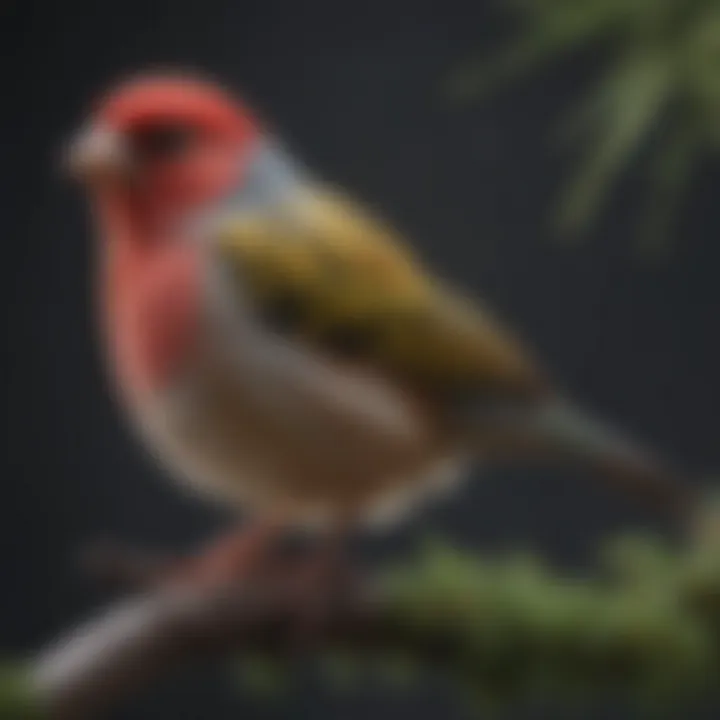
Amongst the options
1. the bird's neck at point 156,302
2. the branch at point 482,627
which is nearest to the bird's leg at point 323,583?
the branch at point 482,627

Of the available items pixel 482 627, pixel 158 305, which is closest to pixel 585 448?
pixel 482 627

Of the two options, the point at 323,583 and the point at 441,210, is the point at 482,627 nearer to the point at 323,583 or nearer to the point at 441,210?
the point at 323,583

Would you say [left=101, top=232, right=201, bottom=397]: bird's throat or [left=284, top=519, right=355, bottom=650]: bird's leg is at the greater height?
[left=101, top=232, right=201, bottom=397]: bird's throat

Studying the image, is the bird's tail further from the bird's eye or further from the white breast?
the bird's eye

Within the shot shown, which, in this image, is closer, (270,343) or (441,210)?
(270,343)

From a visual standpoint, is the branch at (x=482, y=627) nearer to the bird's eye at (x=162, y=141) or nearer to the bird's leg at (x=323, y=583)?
the bird's leg at (x=323, y=583)

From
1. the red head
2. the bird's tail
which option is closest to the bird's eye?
the red head
